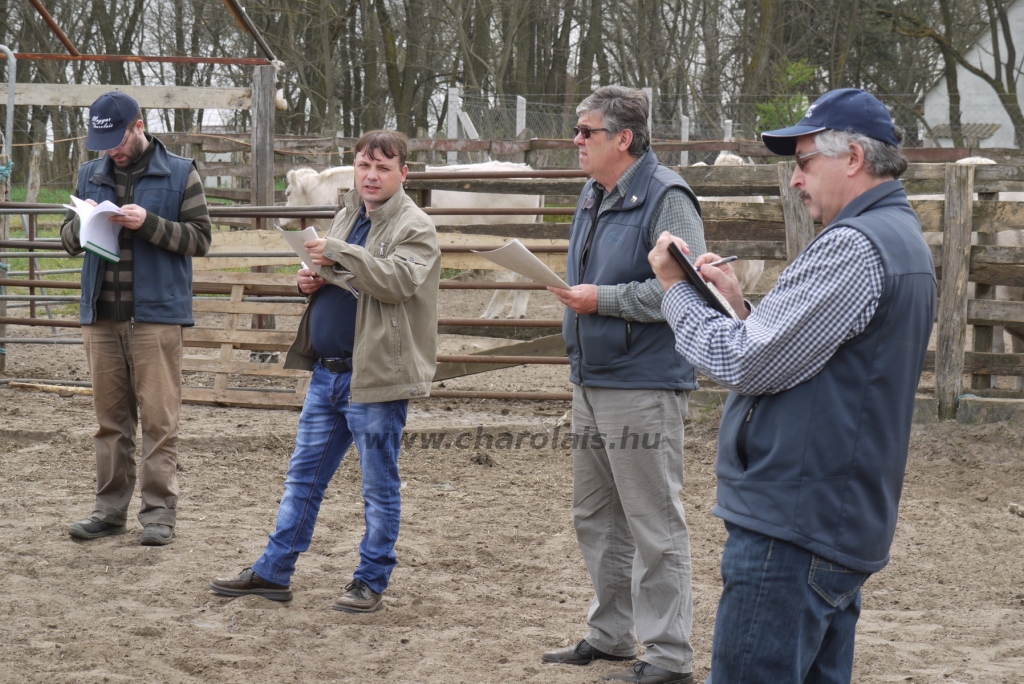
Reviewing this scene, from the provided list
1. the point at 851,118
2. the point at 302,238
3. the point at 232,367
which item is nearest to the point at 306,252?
the point at 302,238

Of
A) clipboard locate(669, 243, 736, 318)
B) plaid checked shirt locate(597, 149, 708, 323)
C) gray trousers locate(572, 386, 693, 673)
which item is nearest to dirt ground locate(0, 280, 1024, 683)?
gray trousers locate(572, 386, 693, 673)

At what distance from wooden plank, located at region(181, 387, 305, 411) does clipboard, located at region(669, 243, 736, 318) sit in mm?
5307

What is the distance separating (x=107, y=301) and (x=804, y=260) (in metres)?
3.40

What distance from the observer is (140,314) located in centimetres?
435

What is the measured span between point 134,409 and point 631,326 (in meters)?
2.62

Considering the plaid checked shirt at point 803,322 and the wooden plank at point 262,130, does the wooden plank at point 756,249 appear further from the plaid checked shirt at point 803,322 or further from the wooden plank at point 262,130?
the plaid checked shirt at point 803,322

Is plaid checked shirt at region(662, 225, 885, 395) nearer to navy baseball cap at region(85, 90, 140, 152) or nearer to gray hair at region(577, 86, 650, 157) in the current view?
gray hair at region(577, 86, 650, 157)

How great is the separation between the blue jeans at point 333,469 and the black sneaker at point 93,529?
1.09 meters

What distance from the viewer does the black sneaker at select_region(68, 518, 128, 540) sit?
4418 millimetres

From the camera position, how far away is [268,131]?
301 inches

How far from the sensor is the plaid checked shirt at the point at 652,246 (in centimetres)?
295

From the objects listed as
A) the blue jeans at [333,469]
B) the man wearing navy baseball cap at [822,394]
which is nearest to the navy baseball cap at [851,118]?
the man wearing navy baseball cap at [822,394]

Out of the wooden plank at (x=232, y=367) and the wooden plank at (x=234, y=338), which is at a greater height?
the wooden plank at (x=234, y=338)

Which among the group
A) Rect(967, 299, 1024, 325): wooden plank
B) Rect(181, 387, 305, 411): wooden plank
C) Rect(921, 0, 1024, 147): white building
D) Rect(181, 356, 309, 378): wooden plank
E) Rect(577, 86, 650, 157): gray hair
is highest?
Rect(921, 0, 1024, 147): white building
